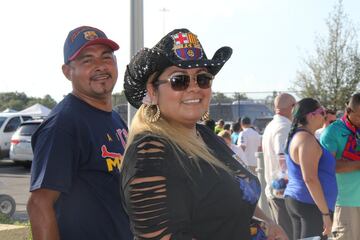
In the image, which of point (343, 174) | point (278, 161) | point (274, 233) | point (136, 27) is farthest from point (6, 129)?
point (274, 233)

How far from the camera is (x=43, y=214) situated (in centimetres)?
263

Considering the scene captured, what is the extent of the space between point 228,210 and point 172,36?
755 mm

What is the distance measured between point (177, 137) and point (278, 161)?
12.2 ft

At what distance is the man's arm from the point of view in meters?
2.63

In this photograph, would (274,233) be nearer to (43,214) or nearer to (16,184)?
(43,214)

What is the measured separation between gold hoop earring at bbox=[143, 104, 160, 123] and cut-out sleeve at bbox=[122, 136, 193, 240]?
0.21 m

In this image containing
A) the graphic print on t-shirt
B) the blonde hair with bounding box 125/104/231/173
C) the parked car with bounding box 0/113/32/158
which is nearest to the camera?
the blonde hair with bounding box 125/104/231/173

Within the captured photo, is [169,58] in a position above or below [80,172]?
above

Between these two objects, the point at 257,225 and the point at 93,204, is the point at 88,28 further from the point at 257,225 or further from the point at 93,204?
the point at 257,225

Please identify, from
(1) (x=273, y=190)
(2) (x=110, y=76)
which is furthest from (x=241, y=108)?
(2) (x=110, y=76)

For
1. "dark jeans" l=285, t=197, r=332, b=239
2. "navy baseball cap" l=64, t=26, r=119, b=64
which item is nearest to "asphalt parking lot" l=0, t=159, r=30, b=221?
"dark jeans" l=285, t=197, r=332, b=239

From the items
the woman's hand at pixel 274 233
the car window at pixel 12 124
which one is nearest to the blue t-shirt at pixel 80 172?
the woman's hand at pixel 274 233

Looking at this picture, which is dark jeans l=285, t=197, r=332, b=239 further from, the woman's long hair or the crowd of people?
the crowd of people

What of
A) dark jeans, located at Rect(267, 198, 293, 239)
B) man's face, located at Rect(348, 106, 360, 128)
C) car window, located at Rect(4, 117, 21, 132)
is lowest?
car window, located at Rect(4, 117, 21, 132)
